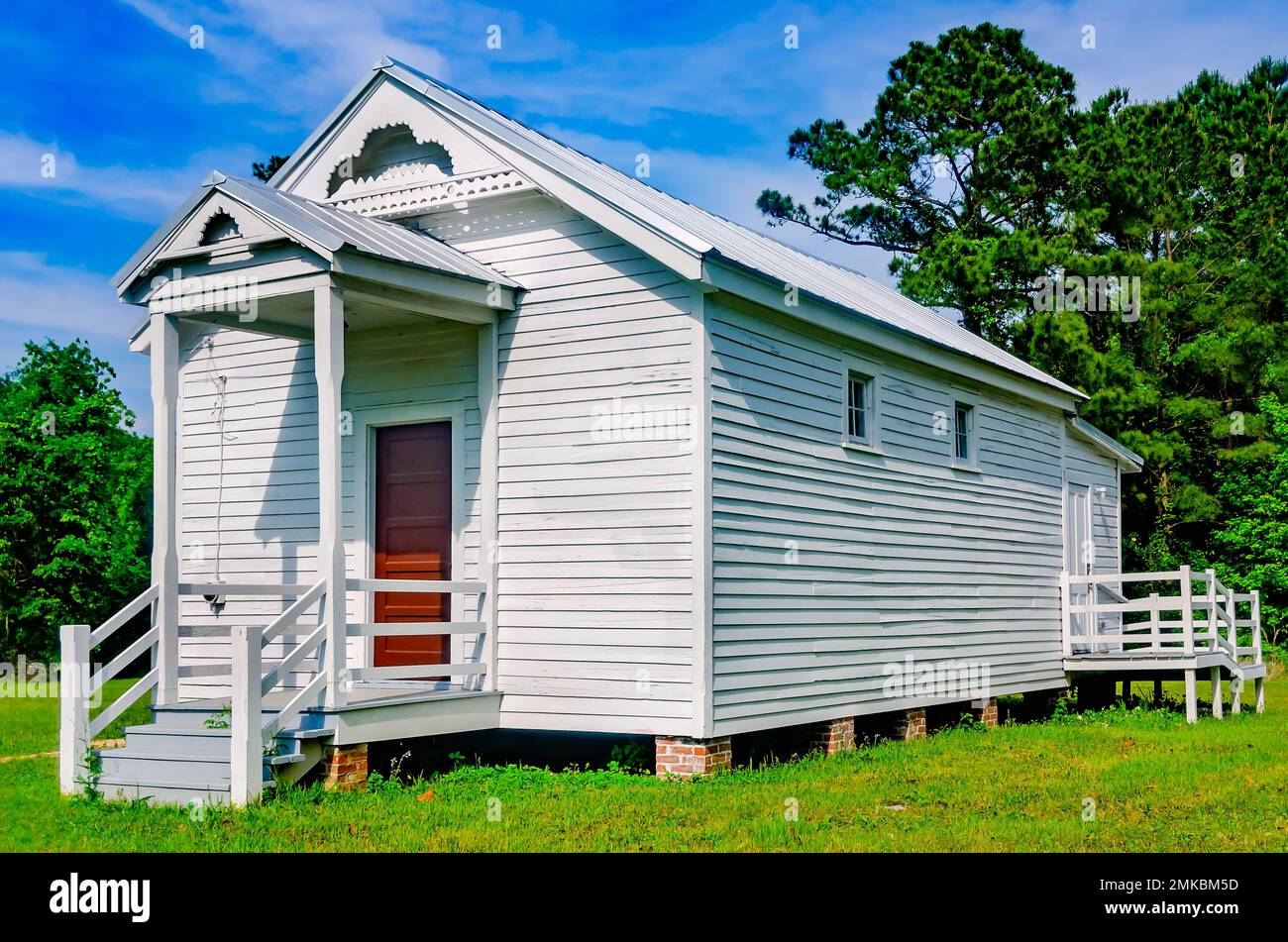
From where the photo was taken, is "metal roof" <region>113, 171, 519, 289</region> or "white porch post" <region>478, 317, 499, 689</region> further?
"white porch post" <region>478, 317, 499, 689</region>

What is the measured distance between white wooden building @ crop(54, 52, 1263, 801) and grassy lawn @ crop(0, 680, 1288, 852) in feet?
1.80

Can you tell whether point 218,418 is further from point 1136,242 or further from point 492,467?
point 1136,242

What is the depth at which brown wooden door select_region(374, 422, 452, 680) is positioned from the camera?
12648 millimetres

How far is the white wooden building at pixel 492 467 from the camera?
10773 millimetres

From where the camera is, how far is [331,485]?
33.9 ft

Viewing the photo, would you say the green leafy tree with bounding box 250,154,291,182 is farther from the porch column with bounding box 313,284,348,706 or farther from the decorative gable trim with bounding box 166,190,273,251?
the porch column with bounding box 313,284,348,706

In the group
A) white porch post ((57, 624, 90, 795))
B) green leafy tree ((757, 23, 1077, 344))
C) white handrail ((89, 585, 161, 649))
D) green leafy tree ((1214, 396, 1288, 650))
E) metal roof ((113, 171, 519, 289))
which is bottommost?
white porch post ((57, 624, 90, 795))

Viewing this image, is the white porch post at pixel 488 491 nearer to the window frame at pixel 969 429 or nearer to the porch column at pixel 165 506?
the porch column at pixel 165 506

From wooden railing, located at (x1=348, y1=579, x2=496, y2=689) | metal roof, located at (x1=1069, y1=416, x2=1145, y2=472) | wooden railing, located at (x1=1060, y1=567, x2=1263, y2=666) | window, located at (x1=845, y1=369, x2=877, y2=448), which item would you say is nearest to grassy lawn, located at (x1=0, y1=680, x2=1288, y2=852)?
wooden railing, located at (x1=348, y1=579, x2=496, y2=689)

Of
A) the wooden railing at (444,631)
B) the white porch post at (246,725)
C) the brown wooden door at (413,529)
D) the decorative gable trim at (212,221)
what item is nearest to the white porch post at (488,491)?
the wooden railing at (444,631)

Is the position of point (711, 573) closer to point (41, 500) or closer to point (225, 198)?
point (225, 198)

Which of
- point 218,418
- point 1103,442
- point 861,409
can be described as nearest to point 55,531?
point 218,418

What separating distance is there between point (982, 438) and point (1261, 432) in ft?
60.2
